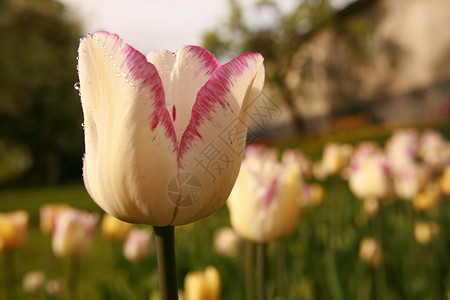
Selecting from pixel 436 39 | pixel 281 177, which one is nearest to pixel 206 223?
pixel 281 177

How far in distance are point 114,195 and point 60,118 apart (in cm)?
1642

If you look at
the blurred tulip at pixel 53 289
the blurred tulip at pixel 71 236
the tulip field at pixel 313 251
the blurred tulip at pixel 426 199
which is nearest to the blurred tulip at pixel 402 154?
the tulip field at pixel 313 251

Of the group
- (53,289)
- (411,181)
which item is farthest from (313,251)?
(53,289)

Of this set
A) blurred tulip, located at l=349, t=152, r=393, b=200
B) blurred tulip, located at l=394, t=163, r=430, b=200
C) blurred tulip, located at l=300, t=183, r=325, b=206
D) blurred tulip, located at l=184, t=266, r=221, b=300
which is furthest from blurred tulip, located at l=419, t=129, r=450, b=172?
blurred tulip, located at l=184, t=266, r=221, b=300

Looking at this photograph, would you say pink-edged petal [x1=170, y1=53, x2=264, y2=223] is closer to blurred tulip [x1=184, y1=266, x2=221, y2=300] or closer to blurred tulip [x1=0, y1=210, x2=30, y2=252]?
blurred tulip [x1=184, y1=266, x2=221, y2=300]

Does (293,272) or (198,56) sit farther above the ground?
(198,56)

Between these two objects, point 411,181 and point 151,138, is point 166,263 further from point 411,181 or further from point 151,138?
point 411,181

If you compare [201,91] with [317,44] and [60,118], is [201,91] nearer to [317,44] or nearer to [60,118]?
[60,118]

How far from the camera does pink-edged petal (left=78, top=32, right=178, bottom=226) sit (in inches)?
17.0

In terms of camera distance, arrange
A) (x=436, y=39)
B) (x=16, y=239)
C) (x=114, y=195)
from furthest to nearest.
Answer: (x=436, y=39)
(x=16, y=239)
(x=114, y=195)

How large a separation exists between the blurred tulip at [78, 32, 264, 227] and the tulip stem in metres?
0.01

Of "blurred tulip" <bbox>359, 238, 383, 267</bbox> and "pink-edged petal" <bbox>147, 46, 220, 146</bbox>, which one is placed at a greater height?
"pink-edged petal" <bbox>147, 46, 220, 146</bbox>

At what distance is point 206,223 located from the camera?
3051 mm

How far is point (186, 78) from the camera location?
511 millimetres
